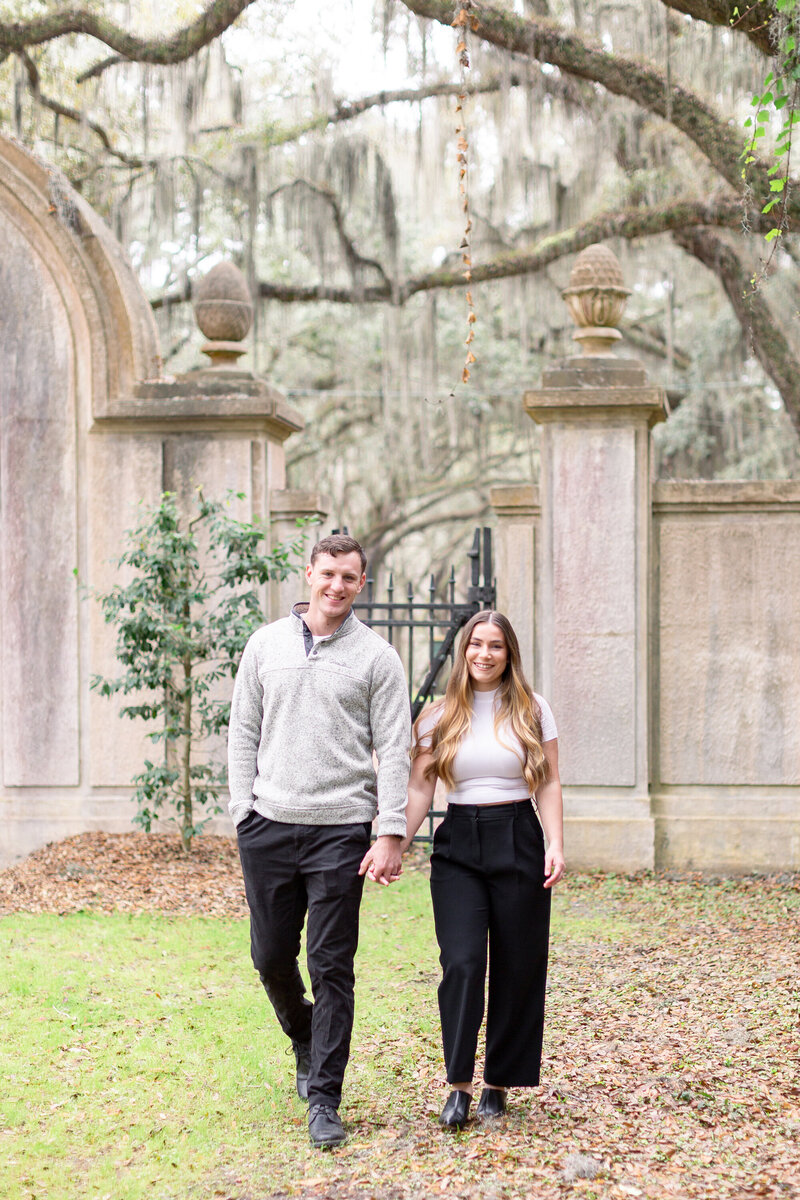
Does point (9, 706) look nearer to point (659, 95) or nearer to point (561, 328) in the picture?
point (659, 95)

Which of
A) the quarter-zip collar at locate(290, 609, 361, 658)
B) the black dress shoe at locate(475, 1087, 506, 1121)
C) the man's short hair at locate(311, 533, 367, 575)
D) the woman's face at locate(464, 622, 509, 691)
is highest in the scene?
the man's short hair at locate(311, 533, 367, 575)

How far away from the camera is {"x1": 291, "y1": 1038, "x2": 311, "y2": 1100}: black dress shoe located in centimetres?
379

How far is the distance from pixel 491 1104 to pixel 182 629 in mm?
3910

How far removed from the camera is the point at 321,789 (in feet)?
11.6

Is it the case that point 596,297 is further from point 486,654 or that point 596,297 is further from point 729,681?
point 486,654

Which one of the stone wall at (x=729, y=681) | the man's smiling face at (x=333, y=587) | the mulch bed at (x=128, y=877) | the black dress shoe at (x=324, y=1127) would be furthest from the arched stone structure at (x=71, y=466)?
the black dress shoe at (x=324, y=1127)

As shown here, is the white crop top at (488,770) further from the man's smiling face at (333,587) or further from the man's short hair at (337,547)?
the man's short hair at (337,547)

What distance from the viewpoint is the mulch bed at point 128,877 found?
6.30 meters

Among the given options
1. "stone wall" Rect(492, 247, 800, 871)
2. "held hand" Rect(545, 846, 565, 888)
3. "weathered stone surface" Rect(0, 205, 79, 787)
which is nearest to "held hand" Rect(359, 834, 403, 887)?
"held hand" Rect(545, 846, 565, 888)

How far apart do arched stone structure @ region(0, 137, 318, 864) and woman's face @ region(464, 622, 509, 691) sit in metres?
4.18

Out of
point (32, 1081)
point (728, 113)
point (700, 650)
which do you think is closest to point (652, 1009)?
point (32, 1081)

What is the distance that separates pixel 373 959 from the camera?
557 cm

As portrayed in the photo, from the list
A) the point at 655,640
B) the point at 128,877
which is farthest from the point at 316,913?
the point at 655,640

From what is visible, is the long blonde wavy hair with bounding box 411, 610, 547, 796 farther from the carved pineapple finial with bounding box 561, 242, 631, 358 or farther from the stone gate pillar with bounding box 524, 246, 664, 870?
the carved pineapple finial with bounding box 561, 242, 631, 358
